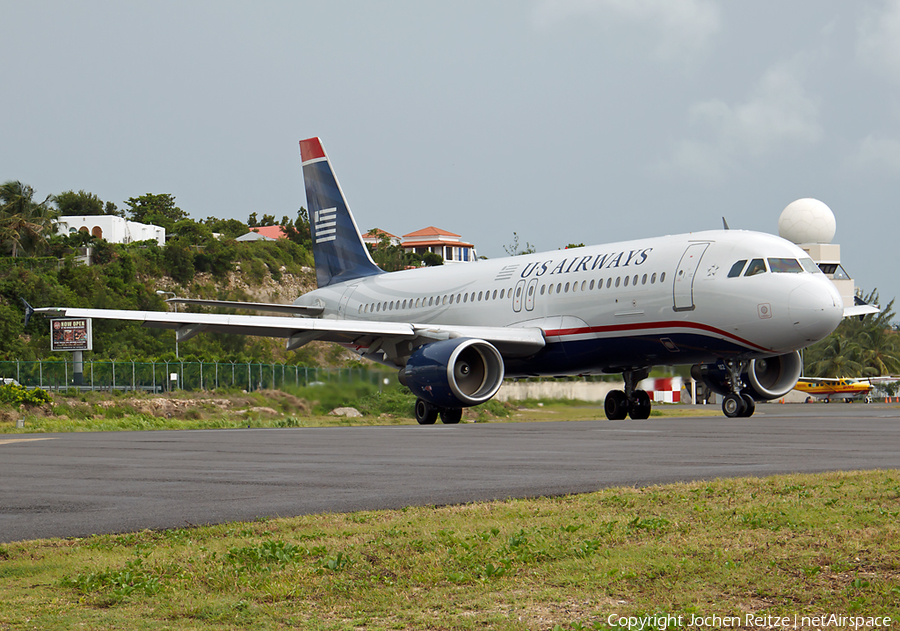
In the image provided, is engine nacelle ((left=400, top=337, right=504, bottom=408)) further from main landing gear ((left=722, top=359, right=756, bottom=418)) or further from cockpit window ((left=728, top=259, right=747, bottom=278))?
cockpit window ((left=728, top=259, right=747, bottom=278))

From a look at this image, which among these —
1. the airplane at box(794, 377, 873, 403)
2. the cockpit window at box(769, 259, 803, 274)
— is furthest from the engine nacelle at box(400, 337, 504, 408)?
the airplane at box(794, 377, 873, 403)

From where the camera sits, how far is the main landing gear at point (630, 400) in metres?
25.6

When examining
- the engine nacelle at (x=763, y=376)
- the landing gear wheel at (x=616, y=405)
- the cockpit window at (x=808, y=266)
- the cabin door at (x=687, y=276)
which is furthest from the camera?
the landing gear wheel at (x=616, y=405)

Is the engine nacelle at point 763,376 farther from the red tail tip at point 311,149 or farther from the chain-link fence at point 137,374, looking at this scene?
the chain-link fence at point 137,374

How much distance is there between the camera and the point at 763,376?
24891 mm

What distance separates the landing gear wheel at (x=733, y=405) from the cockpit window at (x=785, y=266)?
3.25 metres

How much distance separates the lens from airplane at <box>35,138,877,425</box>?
21.7 meters

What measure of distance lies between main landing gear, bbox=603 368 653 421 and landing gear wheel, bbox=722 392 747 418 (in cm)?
Answer: 224

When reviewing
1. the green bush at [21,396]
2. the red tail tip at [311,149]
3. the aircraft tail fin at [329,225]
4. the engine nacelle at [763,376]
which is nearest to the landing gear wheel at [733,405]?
the engine nacelle at [763,376]

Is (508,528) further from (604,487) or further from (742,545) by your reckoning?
(604,487)

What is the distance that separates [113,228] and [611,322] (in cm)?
9434

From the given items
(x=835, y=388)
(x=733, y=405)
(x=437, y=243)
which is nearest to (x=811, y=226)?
(x=835, y=388)

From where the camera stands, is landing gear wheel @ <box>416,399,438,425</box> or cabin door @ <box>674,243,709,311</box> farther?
landing gear wheel @ <box>416,399,438,425</box>

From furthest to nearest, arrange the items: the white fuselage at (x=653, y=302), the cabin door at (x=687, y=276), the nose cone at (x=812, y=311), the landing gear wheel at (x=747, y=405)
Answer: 1. the landing gear wheel at (x=747, y=405)
2. the cabin door at (x=687, y=276)
3. the white fuselage at (x=653, y=302)
4. the nose cone at (x=812, y=311)
